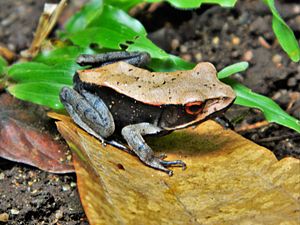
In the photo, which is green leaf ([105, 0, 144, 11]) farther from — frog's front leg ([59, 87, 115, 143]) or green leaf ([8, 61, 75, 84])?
frog's front leg ([59, 87, 115, 143])

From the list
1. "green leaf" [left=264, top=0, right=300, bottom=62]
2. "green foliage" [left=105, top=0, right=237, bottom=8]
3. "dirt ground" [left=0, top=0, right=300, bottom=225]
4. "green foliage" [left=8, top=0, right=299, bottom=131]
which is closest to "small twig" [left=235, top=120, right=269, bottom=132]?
"dirt ground" [left=0, top=0, right=300, bottom=225]

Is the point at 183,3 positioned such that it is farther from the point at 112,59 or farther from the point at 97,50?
the point at 97,50

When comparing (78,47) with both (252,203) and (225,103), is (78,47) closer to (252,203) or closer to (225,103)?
(225,103)

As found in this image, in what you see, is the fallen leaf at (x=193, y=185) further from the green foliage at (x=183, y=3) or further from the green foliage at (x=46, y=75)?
the green foliage at (x=183, y=3)

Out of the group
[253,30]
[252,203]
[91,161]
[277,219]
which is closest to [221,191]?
[252,203]

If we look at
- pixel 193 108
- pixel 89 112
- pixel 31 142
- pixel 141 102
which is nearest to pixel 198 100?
pixel 193 108

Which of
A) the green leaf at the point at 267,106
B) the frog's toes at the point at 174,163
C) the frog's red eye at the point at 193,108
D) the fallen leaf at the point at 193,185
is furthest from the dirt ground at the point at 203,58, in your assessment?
the frog's red eye at the point at 193,108
